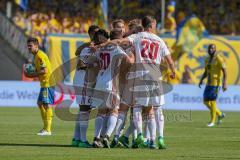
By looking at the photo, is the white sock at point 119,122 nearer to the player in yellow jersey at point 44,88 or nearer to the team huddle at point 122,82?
the team huddle at point 122,82

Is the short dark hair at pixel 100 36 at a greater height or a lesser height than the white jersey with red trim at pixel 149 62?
greater

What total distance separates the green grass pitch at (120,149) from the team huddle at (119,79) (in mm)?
618

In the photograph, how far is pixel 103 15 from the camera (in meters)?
41.7

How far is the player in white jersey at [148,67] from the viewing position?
1697 centimetres

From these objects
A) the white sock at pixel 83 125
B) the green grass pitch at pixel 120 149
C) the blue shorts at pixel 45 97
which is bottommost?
the green grass pitch at pixel 120 149

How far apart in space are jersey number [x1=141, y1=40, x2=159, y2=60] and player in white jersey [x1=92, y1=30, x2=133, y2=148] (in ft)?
1.37

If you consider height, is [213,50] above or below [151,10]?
below

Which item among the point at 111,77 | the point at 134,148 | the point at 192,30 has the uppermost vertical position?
the point at 192,30

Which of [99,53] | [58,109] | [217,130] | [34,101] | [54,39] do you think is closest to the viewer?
[99,53]

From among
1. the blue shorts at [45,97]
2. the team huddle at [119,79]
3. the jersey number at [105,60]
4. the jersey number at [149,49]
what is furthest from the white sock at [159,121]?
the blue shorts at [45,97]

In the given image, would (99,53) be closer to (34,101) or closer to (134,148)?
(134,148)

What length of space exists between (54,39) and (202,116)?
11.8 meters

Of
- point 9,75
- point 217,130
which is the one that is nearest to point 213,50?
point 217,130

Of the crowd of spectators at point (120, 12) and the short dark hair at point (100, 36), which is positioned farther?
the crowd of spectators at point (120, 12)
